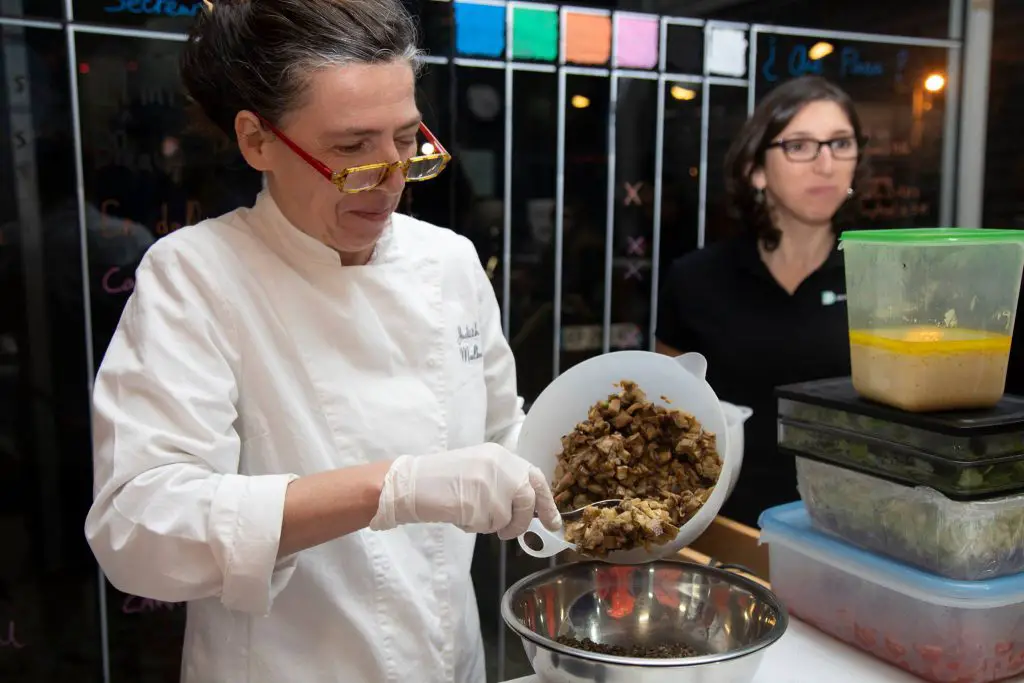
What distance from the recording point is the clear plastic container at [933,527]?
111 cm

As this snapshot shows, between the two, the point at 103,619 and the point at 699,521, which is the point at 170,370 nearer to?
the point at 699,521

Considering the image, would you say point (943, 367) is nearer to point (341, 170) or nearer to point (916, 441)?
point (916, 441)

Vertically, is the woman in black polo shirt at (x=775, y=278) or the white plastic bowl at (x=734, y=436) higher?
Result: the woman in black polo shirt at (x=775, y=278)

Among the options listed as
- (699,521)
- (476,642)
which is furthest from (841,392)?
Answer: (476,642)

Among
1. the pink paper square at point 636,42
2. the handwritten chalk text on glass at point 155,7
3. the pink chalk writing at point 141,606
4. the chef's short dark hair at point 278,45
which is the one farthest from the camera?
the pink paper square at point 636,42

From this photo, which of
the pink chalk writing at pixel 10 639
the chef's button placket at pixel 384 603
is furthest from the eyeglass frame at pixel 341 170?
the pink chalk writing at pixel 10 639

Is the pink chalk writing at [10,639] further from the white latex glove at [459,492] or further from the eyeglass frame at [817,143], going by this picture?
the eyeglass frame at [817,143]

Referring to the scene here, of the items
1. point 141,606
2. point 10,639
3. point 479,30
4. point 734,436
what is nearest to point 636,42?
point 479,30

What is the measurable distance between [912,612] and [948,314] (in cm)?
39

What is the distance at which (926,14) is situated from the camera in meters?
2.49

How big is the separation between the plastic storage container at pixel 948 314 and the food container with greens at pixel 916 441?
4 cm

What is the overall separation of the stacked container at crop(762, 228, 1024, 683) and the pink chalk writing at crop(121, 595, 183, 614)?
4.64 ft

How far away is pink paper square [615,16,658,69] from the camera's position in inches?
84.9

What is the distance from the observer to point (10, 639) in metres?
1.84
